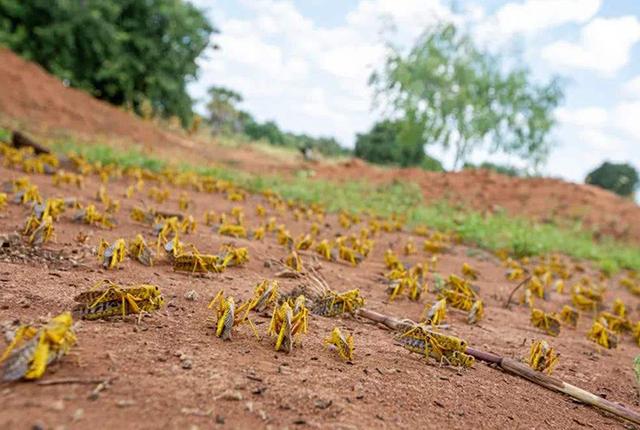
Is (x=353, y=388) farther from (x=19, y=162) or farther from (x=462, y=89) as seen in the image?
(x=462, y=89)

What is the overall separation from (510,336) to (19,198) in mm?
4225

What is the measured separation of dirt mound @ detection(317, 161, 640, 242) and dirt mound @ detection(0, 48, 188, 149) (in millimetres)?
7451

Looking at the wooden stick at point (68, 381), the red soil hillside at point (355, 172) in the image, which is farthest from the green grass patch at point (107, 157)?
the wooden stick at point (68, 381)

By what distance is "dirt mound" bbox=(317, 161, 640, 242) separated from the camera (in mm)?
16125

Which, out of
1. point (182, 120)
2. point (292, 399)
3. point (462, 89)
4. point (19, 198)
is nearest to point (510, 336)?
point (292, 399)

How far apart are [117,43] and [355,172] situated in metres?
11.9

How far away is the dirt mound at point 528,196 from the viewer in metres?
16.1

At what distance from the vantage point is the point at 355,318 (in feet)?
10.1

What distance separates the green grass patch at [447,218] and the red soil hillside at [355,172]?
149 cm

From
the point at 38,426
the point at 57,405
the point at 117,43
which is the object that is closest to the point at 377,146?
the point at 117,43

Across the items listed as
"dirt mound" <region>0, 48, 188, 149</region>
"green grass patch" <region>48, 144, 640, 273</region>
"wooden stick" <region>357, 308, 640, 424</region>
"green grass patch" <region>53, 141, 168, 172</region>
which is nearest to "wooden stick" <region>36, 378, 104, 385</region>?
"wooden stick" <region>357, 308, 640, 424</region>

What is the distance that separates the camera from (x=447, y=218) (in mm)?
12781

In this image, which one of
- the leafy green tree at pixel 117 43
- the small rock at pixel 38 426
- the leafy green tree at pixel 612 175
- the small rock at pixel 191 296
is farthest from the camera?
the leafy green tree at pixel 612 175

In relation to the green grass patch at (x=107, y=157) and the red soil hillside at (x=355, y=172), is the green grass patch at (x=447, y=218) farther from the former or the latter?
the red soil hillside at (x=355, y=172)
